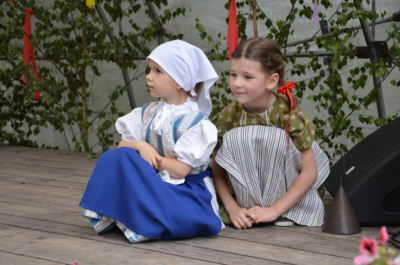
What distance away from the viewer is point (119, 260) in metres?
2.15

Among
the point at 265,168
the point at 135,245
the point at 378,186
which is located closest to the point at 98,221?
the point at 135,245

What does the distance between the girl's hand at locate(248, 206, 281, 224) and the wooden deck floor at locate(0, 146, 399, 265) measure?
37mm

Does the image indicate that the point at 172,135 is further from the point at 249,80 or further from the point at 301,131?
the point at 301,131

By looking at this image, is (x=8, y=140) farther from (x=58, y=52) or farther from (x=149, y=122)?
(x=149, y=122)

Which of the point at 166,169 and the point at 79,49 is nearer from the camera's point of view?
the point at 166,169

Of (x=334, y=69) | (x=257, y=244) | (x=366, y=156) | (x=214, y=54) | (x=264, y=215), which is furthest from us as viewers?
(x=214, y=54)

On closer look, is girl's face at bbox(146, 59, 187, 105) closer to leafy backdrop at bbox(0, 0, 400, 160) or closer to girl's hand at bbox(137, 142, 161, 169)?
girl's hand at bbox(137, 142, 161, 169)

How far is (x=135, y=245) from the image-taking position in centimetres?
233

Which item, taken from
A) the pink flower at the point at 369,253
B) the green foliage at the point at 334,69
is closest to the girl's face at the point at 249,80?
the green foliage at the point at 334,69

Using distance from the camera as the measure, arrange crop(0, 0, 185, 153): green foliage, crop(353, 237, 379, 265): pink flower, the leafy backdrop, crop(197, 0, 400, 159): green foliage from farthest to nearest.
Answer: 1. crop(0, 0, 185, 153): green foliage
2. the leafy backdrop
3. crop(197, 0, 400, 159): green foliage
4. crop(353, 237, 379, 265): pink flower

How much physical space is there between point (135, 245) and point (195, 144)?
41 cm

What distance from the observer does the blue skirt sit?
7.67 ft

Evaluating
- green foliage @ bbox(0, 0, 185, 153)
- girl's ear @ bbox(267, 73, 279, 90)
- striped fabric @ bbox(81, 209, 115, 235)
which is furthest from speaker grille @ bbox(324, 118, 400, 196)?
green foliage @ bbox(0, 0, 185, 153)

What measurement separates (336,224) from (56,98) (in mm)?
2827
